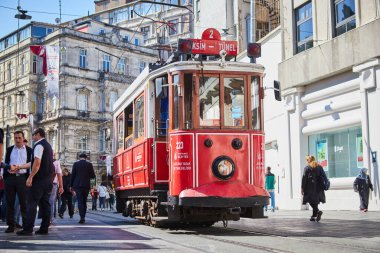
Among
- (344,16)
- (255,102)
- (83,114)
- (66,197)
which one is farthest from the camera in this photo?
(83,114)

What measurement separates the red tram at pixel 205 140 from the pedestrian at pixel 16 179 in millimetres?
2470

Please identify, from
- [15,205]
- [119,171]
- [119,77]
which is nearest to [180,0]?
[119,77]

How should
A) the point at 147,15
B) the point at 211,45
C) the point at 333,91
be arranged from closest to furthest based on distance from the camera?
the point at 211,45 < the point at 333,91 < the point at 147,15

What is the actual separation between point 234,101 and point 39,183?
3.90 metres

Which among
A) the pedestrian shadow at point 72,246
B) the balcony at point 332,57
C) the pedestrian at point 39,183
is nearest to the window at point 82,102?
the balcony at point 332,57

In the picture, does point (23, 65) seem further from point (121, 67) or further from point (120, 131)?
point (120, 131)

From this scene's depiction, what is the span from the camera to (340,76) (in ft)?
70.9

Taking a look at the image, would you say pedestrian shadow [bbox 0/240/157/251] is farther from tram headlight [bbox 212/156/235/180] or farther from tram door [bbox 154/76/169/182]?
tram door [bbox 154/76/169/182]

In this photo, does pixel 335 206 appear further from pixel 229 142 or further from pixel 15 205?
pixel 15 205

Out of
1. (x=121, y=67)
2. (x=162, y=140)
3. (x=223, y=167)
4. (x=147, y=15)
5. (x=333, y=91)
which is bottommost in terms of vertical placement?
(x=223, y=167)

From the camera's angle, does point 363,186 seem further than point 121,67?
No

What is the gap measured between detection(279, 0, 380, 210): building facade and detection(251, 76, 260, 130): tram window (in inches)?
341

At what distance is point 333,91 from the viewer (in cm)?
2178

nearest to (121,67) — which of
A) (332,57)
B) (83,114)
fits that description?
(83,114)
